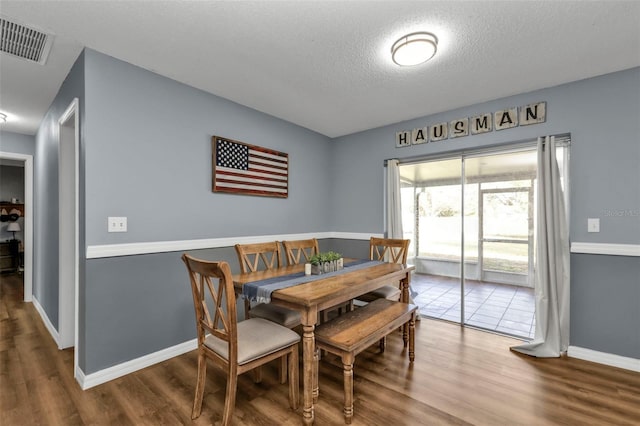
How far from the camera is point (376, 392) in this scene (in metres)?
2.06

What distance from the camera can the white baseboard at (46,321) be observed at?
2.86 meters

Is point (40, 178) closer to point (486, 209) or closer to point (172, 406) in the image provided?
point (172, 406)

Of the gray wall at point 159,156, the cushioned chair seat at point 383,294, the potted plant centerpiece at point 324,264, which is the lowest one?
the cushioned chair seat at point 383,294

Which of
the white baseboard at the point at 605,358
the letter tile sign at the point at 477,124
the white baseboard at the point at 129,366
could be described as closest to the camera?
the white baseboard at the point at 129,366

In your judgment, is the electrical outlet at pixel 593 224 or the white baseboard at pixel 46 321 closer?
the electrical outlet at pixel 593 224

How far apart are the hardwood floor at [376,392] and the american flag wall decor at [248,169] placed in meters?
1.80

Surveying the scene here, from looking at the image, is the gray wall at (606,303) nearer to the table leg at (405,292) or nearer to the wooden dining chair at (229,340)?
the table leg at (405,292)

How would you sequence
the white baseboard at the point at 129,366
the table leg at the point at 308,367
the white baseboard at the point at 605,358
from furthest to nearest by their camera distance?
the white baseboard at the point at 605,358, the white baseboard at the point at 129,366, the table leg at the point at 308,367

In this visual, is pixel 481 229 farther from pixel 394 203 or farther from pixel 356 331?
pixel 356 331

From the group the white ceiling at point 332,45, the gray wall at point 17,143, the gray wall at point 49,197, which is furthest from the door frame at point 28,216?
the white ceiling at point 332,45

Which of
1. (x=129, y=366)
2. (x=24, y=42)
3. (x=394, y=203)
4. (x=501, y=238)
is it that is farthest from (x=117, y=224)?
(x=501, y=238)

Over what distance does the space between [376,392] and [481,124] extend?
299cm

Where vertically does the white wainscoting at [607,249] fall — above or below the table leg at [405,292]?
above

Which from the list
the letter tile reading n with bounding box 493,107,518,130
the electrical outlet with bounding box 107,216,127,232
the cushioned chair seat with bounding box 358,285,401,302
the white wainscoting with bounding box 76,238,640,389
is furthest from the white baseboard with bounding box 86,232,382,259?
the letter tile reading n with bounding box 493,107,518,130
